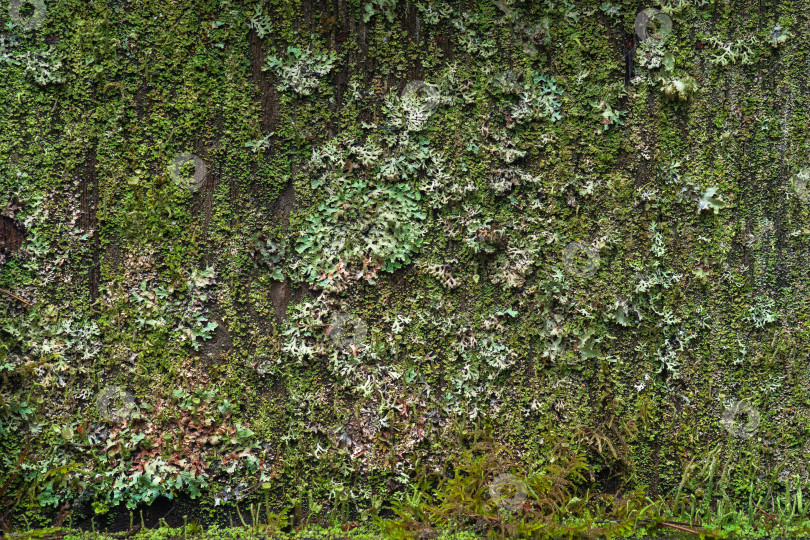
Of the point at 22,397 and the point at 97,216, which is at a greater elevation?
the point at 97,216

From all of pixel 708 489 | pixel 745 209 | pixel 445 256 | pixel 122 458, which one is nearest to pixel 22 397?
pixel 122 458

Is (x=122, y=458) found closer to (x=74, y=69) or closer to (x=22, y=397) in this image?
(x=22, y=397)

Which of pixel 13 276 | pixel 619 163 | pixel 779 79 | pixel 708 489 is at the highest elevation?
pixel 779 79

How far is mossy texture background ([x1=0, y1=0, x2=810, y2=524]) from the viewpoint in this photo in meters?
1.93

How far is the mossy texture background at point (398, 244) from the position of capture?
1928 millimetres

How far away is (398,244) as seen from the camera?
6.51 feet

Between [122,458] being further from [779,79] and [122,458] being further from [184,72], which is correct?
[779,79]

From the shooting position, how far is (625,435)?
6.54ft

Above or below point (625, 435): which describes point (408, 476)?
below

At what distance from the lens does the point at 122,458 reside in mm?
1912

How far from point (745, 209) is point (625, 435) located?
90cm

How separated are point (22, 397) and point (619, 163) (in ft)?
7.24

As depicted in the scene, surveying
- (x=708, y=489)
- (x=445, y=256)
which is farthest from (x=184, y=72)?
(x=708, y=489)

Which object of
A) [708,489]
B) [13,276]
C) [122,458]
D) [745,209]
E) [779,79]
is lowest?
[708,489]
